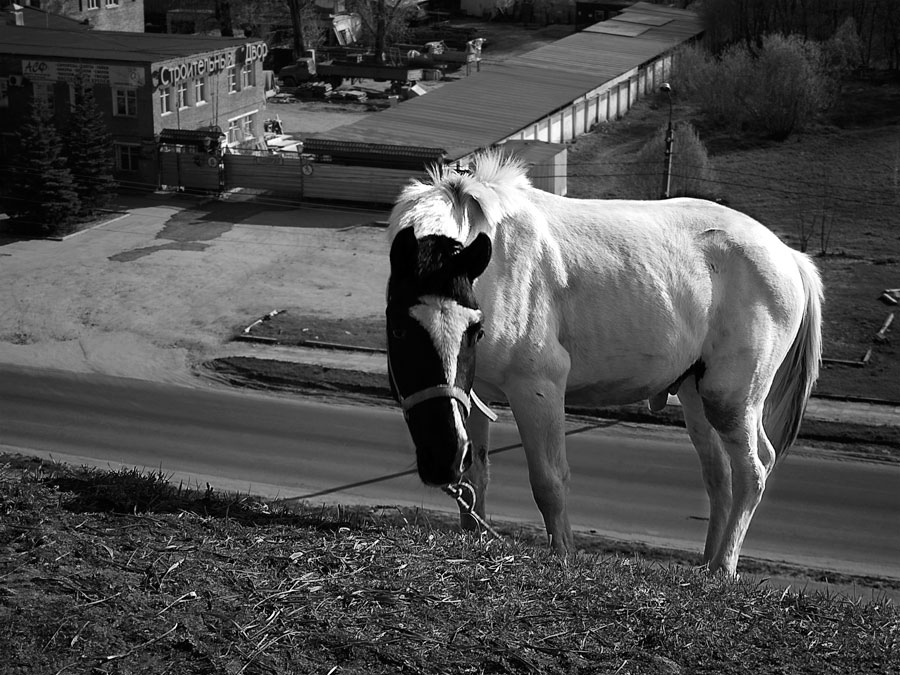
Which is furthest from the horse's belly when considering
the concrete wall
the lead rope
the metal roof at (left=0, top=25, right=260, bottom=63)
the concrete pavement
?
the concrete wall

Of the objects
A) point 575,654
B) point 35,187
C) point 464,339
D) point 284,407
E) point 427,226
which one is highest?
point 427,226

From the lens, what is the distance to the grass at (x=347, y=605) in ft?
18.8

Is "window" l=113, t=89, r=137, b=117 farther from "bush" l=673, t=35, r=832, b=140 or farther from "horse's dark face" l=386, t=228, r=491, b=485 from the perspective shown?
"horse's dark face" l=386, t=228, r=491, b=485

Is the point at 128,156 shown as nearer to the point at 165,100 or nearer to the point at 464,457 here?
the point at 165,100

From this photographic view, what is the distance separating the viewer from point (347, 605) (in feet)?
20.5

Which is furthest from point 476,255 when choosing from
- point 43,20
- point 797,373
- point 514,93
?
point 43,20

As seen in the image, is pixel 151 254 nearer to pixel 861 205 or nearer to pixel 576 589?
pixel 861 205

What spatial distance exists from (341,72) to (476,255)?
61799 millimetres

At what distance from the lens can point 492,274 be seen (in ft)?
25.9

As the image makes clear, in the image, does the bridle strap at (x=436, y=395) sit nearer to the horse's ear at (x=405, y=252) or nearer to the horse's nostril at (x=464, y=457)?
the horse's nostril at (x=464, y=457)

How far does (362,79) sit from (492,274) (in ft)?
200

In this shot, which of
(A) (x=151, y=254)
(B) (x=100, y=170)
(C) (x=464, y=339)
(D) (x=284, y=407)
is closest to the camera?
(C) (x=464, y=339)

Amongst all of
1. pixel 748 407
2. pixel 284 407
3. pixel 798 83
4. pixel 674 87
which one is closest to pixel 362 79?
pixel 674 87

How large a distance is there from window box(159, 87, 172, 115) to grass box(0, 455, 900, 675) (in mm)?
39233
